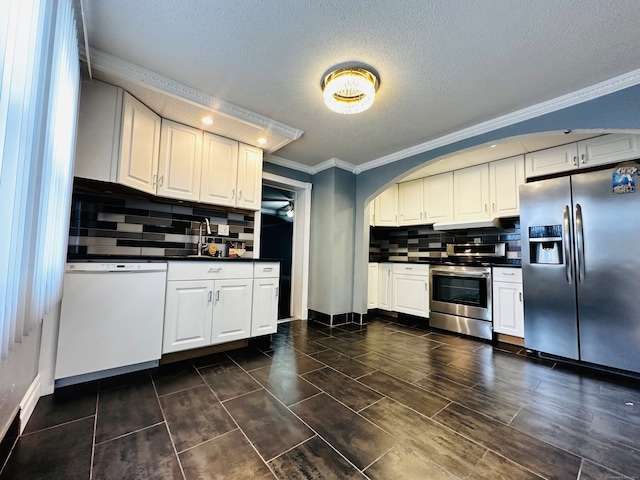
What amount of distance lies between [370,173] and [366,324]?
2.11 m

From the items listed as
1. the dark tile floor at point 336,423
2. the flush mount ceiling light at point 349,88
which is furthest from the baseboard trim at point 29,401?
the flush mount ceiling light at point 349,88

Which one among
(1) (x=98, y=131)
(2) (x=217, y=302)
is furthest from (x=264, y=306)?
(1) (x=98, y=131)

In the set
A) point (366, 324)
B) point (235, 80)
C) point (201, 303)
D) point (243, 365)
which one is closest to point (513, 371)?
point (366, 324)

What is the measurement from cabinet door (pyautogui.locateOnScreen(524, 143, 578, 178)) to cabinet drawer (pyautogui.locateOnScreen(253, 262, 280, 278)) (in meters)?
3.13

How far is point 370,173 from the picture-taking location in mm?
3785

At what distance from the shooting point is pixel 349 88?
197cm

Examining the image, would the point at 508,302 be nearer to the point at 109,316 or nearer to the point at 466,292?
the point at 466,292

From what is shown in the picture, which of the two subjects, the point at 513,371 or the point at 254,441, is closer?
the point at 254,441

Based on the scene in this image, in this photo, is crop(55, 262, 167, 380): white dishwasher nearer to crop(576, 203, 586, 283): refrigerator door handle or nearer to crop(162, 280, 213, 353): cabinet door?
crop(162, 280, 213, 353): cabinet door

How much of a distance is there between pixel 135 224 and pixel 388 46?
2.59 m

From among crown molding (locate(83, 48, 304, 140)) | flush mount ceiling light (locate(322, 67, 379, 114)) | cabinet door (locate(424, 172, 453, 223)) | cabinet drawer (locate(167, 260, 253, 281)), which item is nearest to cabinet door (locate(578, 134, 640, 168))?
cabinet door (locate(424, 172, 453, 223))

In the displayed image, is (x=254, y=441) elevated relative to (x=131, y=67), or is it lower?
lower

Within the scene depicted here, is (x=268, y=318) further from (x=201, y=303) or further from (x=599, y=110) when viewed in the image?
(x=599, y=110)

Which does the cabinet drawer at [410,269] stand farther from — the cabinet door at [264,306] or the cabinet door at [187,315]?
the cabinet door at [187,315]
